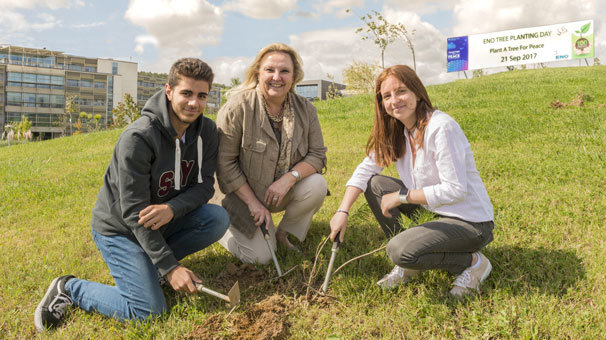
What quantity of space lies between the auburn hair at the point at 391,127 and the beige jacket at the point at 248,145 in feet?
2.76

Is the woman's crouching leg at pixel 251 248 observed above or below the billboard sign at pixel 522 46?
below

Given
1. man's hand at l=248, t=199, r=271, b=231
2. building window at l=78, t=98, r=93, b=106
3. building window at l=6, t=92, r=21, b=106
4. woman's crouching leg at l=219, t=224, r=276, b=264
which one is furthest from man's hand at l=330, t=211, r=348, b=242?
building window at l=78, t=98, r=93, b=106

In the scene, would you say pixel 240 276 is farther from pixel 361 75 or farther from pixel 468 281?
pixel 361 75

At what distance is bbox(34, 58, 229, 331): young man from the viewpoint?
2.63m

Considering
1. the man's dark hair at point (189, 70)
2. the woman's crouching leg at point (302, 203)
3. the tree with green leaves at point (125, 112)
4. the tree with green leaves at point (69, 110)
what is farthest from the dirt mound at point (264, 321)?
the tree with green leaves at point (69, 110)

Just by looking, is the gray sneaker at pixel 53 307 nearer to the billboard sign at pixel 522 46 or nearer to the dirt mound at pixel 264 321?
the dirt mound at pixel 264 321

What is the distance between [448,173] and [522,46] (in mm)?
31636

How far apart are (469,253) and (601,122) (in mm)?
7481

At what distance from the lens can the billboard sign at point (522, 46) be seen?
27.4m

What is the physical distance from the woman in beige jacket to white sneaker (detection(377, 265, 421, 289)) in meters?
1.08

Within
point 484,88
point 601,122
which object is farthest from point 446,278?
point 484,88

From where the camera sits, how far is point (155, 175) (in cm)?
283

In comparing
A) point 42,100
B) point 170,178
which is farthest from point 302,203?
point 42,100

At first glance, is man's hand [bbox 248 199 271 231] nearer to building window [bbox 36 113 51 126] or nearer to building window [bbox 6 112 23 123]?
building window [bbox 36 113 51 126]
